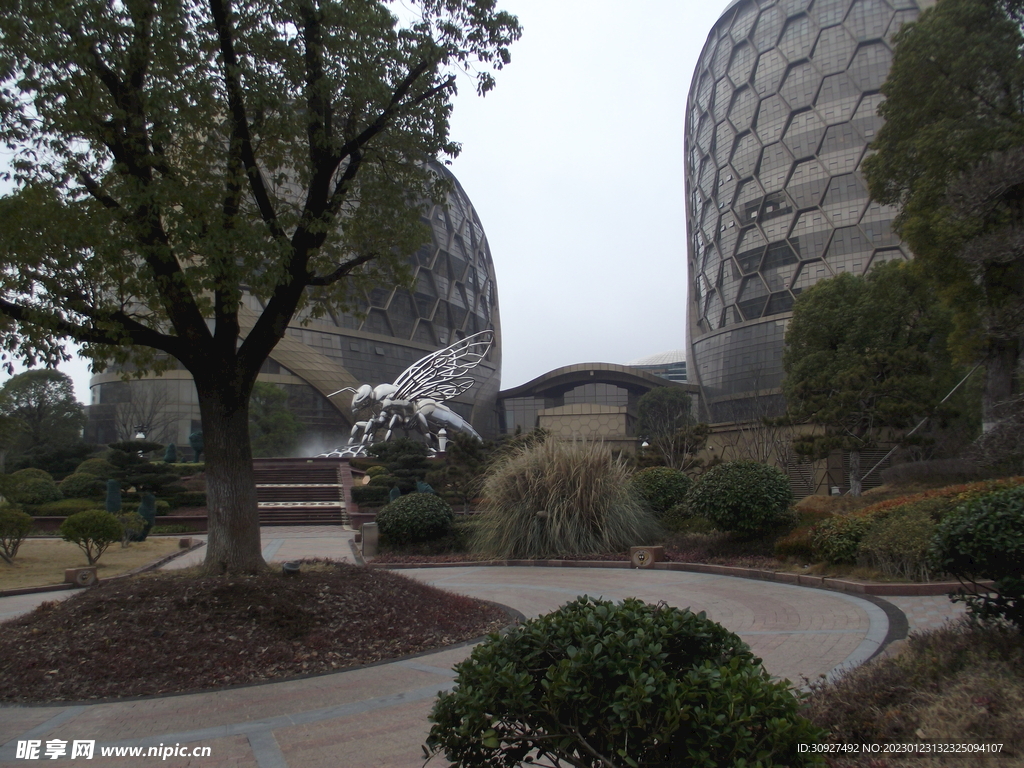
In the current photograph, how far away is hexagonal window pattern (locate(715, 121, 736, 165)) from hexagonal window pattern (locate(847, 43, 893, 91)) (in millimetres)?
11608

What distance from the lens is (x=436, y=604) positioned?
7930mm

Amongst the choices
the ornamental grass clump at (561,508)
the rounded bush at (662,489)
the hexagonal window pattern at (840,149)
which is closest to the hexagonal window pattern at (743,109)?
the hexagonal window pattern at (840,149)

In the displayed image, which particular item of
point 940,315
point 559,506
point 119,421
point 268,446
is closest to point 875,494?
point 559,506

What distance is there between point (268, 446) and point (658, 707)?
158 ft

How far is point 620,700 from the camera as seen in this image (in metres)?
2.64

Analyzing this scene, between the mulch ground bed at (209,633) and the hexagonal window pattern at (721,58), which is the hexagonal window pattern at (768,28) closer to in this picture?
the hexagonal window pattern at (721,58)

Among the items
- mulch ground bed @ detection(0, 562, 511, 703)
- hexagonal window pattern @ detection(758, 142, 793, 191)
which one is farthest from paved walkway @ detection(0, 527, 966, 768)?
hexagonal window pattern @ detection(758, 142, 793, 191)

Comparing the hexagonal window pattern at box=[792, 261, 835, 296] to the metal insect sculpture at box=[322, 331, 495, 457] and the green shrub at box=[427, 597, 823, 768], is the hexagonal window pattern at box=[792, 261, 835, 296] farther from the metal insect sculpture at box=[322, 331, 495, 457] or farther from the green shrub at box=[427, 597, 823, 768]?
the green shrub at box=[427, 597, 823, 768]

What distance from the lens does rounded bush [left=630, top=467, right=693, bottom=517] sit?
53.0ft

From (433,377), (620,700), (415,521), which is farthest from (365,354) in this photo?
(620,700)

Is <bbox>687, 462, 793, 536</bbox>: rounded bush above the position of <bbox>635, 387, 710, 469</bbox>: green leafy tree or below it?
below

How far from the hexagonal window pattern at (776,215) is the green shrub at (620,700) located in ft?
218

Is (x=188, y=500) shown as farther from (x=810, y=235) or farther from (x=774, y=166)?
(x=774, y=166)

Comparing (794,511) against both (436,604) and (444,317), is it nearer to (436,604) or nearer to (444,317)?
(436,604)
